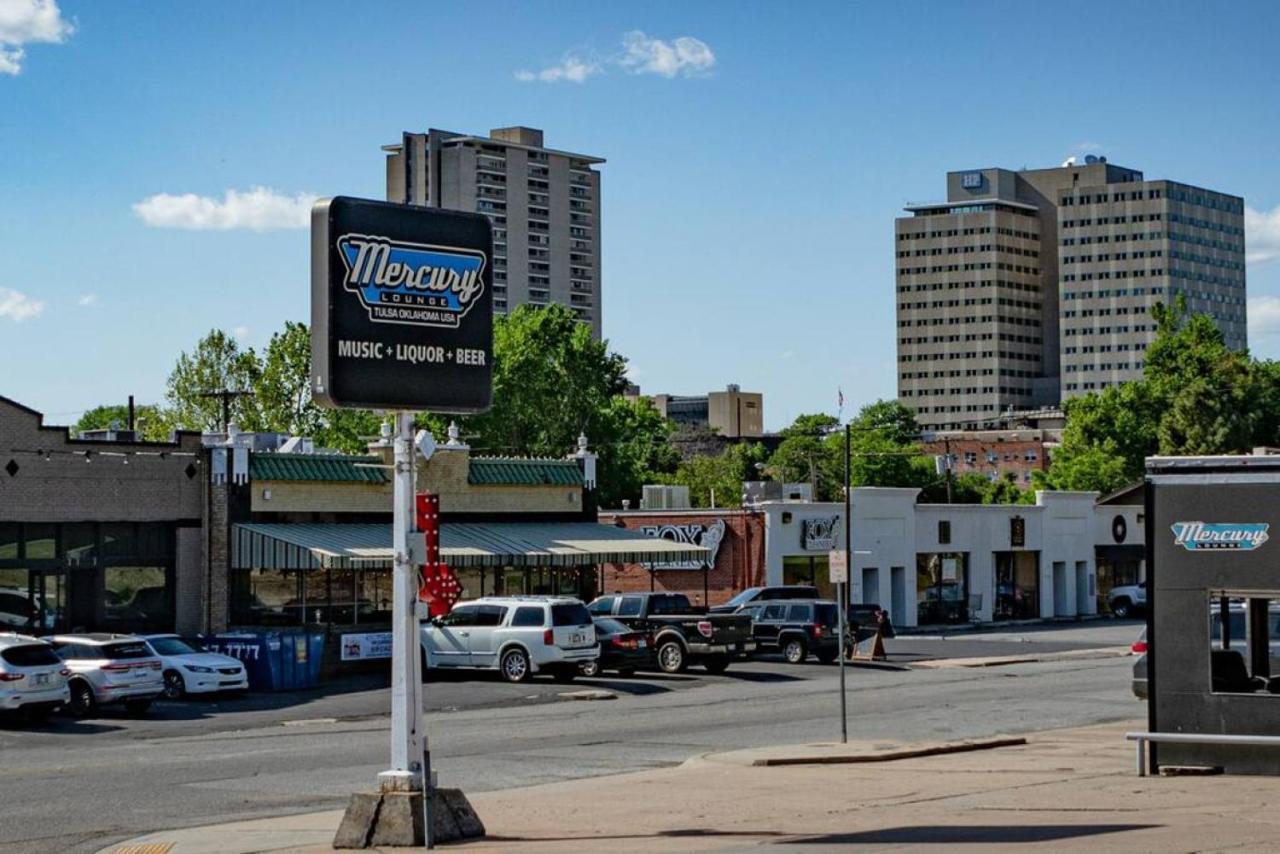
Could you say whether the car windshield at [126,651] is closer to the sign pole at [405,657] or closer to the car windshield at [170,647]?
the car windshield at [170,647]

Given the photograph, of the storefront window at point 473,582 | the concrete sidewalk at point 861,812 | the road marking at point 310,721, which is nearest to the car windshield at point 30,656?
the road marking at point 310,721

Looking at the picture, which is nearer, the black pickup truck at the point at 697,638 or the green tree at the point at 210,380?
the black pickup truck at the point at 697,638

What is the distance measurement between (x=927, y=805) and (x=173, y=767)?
1092 centimetres

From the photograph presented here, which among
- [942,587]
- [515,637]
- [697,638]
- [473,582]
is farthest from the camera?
[942,587]

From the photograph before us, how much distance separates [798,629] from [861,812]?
94.7 feet

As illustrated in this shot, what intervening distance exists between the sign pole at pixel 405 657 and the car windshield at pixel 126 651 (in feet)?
59.9

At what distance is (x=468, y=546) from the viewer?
4803 cm

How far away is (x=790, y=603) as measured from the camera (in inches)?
1914

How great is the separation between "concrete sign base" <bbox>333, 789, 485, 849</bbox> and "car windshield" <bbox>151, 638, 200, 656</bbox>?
21.5 metres

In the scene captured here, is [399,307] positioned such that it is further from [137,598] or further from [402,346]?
[137,598]

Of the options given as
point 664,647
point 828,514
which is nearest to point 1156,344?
point 828,514

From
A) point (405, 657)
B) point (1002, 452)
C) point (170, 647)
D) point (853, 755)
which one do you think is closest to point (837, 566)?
point (853, 755)

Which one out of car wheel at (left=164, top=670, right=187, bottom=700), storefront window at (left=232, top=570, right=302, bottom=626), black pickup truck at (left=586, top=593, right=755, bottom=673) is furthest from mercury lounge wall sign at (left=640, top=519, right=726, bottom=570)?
car wheel at (left=164, top=670, right=187, bottom=700)

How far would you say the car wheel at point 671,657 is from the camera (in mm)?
43844
